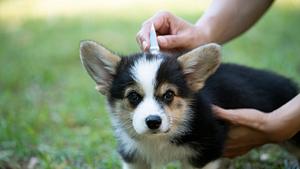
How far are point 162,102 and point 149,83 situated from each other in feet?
0.45

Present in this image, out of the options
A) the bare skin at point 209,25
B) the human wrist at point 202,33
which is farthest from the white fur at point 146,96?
the human wrist at point 202,33

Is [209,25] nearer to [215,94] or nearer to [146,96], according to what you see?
[215,94]

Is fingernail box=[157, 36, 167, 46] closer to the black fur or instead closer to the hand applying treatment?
the hand applying treatment

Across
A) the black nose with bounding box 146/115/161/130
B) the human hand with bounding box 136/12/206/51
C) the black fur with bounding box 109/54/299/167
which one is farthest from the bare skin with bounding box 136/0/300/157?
the black nose with bounding box 146/115/161/130

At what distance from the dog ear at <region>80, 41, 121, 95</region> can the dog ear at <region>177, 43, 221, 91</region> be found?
0.41 meters

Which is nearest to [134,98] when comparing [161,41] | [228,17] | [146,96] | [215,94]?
[146,96]

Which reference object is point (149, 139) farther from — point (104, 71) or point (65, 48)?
point (65, 48)

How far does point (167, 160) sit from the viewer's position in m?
3.54

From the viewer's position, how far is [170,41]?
12.5ft

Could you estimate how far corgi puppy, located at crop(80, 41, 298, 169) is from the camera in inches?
127

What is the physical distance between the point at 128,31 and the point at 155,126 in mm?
5982

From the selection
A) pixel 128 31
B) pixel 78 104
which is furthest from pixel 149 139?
pixel 128 31

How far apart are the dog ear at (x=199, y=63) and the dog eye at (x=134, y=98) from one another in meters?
0.36

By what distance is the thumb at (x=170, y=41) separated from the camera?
147 inches
